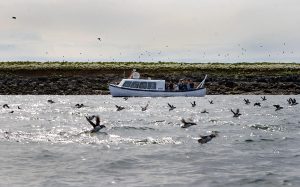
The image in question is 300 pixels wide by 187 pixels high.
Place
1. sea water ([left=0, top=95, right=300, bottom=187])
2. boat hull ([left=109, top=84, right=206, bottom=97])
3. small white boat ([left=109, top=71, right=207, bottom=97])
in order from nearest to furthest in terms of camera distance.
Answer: sea water ([left=0, top=95, right=300, bottom=187])
boat hull ([left=109, top=84, right=206, bottom=97])
small white boat ([left=109, top=71, right=207, bottom=97])

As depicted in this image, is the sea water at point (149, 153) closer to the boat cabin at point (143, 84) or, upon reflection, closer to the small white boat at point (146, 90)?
the small white boat at point (146, 90)

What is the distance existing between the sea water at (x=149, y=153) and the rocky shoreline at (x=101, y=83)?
153 ft

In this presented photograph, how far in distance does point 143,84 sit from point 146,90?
1704mm

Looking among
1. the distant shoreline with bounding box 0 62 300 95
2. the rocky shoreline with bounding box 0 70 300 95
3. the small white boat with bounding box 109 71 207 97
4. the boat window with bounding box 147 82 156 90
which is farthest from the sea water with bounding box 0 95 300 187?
the distant shoreline with bounding box 0 62 300 95

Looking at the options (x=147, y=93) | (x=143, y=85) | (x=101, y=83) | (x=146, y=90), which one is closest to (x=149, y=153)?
(x=146, y=90)

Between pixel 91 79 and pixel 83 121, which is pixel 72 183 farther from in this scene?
pixel 91 79

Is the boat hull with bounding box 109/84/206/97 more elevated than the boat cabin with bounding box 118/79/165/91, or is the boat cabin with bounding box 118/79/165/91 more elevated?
the boat cabin with bounding box 118/79/165/91

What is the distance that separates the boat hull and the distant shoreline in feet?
25.1

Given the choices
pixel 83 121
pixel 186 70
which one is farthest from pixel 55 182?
pixel 186 70

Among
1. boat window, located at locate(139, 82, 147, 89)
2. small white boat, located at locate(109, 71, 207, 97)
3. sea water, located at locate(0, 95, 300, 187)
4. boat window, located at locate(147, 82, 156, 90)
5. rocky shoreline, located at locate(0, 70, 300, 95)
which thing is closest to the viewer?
sea water, located at locate(0, 95, 300, 187)

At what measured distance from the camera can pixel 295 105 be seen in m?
55.6

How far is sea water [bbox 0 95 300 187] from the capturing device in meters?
18.3

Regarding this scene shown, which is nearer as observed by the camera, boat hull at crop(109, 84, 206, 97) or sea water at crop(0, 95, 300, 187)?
sea water at crop(0, 95, 300, 187)

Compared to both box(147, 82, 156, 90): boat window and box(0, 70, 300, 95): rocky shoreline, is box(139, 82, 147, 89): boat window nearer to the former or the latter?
box(147, 82, 156, 90): boat window
